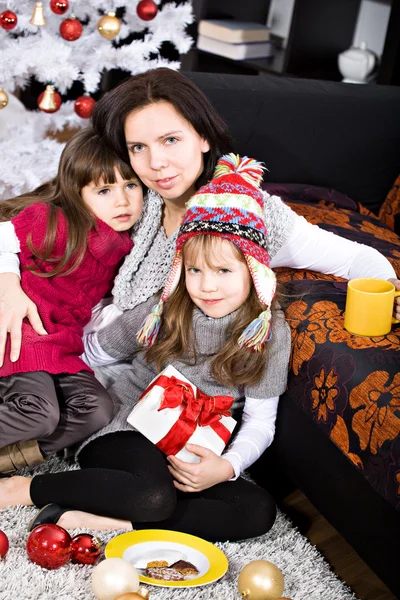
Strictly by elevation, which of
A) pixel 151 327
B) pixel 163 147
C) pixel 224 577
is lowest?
pixel 224 577

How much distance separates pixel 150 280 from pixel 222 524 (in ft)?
1.83

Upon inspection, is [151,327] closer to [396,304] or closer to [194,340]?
[194,340]

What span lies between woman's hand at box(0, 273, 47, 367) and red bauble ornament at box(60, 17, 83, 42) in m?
1.19

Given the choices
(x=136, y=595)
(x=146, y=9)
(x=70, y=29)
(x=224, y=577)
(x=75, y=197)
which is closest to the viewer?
(x=136, y=595)

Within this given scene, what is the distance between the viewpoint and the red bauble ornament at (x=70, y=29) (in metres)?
2.67

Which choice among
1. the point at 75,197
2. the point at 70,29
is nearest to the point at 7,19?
the point at 70,29

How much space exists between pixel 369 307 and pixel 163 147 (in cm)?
55

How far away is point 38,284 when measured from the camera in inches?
72.2

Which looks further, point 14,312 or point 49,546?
point 14,312

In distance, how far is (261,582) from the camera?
4.85 ft

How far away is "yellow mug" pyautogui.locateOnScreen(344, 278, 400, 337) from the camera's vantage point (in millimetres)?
1631

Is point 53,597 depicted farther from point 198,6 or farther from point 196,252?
point 198,6

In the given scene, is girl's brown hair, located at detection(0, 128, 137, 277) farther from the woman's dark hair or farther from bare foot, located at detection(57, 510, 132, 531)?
bare foot, located at detection(57, 510, 132, 531)

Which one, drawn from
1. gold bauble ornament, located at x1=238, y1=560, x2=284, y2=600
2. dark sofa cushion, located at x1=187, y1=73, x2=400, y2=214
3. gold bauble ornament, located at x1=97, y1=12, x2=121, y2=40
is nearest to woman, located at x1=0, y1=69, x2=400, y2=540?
gold bauble ornament, located at x1=238, y1=560, x2=284, y2=600
